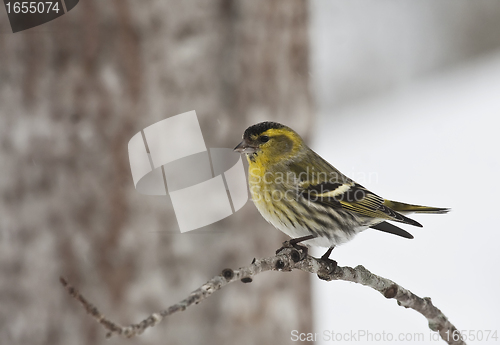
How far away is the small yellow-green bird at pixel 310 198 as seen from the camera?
3.97 ft

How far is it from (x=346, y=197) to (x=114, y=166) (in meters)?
1.06

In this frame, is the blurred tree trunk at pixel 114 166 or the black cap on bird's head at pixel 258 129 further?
the blurred tree trunk at pixel 114 166

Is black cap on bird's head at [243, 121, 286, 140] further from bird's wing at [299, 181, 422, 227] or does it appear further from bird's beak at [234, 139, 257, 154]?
bird's wing at [299, 181, 422, 227]

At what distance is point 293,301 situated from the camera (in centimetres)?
214

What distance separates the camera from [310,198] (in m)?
1.25

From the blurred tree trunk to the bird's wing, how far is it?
0.81 metres

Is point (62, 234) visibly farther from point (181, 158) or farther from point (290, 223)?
A: point (290, 223)

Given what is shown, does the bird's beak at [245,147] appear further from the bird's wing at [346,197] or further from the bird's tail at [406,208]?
the bird's tail at [406,208]

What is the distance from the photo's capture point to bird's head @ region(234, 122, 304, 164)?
104cm

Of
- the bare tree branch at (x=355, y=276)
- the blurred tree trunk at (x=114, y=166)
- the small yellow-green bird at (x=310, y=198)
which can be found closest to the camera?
the bare tree branch at (x=355, y=276)

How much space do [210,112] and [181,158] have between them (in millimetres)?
262

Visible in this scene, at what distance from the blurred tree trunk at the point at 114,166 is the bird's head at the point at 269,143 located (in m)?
0.84

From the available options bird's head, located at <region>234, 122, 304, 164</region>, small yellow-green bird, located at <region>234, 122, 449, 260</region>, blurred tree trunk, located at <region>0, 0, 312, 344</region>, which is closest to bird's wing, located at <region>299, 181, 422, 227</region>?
small yellow-green bird, located at <region>234, 122, 449, 260</region>

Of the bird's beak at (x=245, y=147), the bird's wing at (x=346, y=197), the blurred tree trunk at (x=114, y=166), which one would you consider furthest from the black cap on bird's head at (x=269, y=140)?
the blurred tree trunk at (x=114, y=166)
